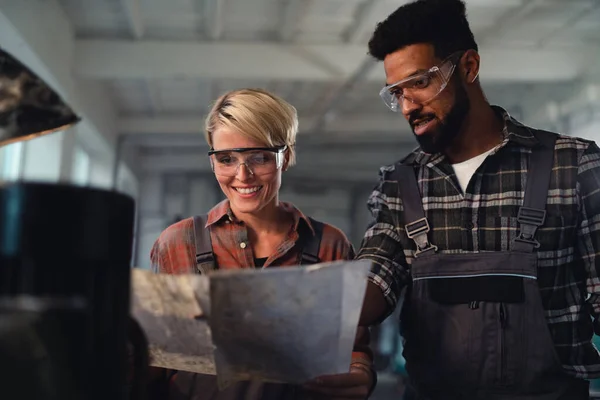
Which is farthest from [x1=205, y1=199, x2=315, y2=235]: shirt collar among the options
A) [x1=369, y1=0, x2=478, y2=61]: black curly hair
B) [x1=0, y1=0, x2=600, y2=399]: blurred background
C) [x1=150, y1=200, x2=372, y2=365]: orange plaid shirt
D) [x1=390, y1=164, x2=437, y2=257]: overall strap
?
[x1=0, y1=0, x2=600, y2=399]: blurred background

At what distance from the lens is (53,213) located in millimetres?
637

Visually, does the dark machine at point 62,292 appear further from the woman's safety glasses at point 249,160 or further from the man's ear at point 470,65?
the man's ear at point 470,65

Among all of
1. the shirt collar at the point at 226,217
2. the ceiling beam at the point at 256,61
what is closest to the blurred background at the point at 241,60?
the ceiling beam at the point at 256,61

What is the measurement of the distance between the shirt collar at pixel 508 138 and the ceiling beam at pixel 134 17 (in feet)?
10.5

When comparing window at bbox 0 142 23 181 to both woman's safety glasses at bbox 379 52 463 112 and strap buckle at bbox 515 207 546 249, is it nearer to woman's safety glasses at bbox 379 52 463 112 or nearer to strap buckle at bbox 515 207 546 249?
woman's safety glasses at bbox 379 52 463 112

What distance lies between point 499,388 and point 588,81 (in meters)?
4.54

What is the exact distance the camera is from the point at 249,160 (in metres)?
1.44

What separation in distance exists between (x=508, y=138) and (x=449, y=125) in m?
0.14

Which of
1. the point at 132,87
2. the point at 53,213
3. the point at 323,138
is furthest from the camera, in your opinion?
the point at 323,138

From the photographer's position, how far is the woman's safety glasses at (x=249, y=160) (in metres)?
1.44

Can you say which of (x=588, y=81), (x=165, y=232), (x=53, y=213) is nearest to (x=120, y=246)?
(x=53, y=213)

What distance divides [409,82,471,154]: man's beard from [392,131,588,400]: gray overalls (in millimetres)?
188

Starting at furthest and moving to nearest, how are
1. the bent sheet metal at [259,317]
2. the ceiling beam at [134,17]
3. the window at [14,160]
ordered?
the ceiling beam at [134,17] → the window at [14,160] → the bent sheet metal at [259,317]

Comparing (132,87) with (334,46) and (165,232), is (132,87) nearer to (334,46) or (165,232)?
(334,46)
